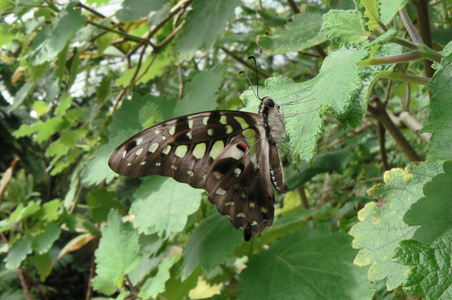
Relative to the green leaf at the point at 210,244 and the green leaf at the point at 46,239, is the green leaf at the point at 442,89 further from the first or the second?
the green leaf at the point at 46,239

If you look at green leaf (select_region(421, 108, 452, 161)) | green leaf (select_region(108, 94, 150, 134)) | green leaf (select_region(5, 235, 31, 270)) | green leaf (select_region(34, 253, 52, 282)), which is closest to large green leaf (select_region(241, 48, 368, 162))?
green leaf (select_region(421, 108, 452, 161))

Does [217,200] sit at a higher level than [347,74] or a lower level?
lower

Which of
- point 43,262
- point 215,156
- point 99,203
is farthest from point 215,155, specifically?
point 43,262

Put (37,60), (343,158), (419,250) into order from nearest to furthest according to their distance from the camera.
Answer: (419,250)
(37,60)
(343,158)

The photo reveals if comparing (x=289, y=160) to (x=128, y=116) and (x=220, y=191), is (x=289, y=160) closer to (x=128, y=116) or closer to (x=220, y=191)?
(x=220, y=191)

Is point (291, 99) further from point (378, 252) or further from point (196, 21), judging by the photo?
point (196, 21)

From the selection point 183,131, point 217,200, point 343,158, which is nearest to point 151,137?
point 183,131

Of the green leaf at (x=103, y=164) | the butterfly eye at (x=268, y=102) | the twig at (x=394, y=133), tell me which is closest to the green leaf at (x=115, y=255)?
the green leaf at (x=103, y=164)
